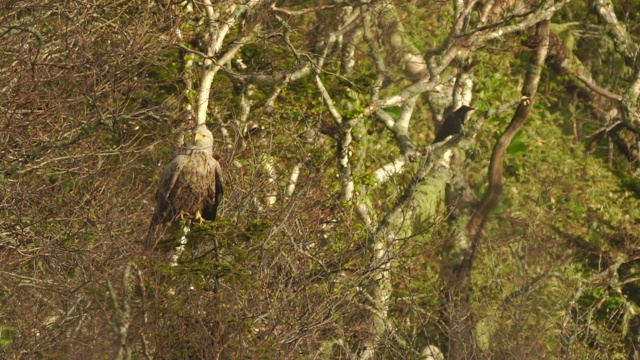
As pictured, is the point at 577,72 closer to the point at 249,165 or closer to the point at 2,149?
the point at 249,165

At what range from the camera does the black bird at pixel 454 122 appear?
17150 millimetres

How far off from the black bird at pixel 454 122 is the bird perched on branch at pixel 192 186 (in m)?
6.00

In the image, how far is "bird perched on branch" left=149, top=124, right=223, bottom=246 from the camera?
1102 centimetres

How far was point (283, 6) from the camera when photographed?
17281mm

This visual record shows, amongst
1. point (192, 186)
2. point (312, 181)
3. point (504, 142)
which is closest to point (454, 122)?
point (504, 142)

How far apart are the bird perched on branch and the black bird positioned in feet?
19.7

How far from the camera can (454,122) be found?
17.4m

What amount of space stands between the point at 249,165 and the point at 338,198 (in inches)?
59.2

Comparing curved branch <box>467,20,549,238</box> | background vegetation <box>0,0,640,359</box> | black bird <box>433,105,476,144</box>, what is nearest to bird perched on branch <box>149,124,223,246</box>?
background vegetation <box>0,0,640,359</box>

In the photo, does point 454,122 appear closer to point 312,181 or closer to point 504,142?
point 504,142

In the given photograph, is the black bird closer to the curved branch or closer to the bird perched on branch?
the curved branch

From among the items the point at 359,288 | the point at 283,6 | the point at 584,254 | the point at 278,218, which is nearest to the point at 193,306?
the point at 278,218

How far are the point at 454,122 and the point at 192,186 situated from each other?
6.83m

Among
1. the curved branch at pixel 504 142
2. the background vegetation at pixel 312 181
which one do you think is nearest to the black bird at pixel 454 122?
the background vegetation at pixel 312 181
